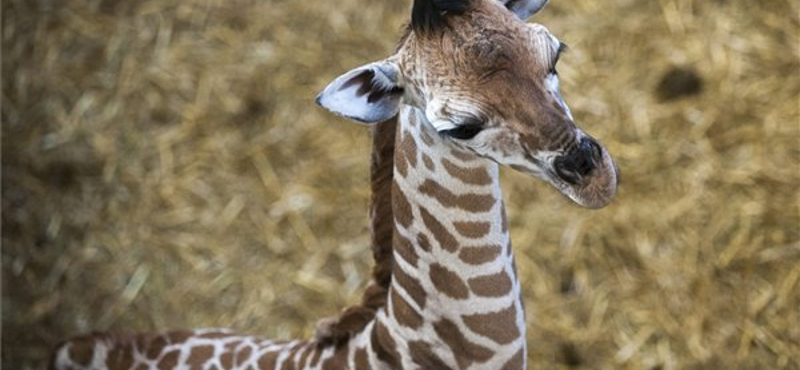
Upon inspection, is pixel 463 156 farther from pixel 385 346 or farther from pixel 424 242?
pixel 385 346

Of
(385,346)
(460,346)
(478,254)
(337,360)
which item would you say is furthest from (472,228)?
(337,360)

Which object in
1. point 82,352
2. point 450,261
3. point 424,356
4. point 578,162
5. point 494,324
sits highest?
point 578,162

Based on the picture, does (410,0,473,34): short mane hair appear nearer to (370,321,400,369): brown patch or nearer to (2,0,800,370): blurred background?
(370,321,400,369): brown patch

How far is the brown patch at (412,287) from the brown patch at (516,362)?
0.21 meters

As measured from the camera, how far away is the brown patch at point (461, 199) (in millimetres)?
2342

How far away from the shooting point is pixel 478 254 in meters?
2.38

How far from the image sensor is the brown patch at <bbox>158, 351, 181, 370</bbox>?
119 inches

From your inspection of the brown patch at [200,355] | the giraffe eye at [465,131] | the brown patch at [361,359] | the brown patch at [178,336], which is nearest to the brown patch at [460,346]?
the brown patch at [361,359]

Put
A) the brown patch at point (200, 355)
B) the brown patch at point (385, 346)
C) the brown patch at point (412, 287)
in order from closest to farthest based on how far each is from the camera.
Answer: the brown patch at point (412, 287) → the brown patch at point (385, 346) → the brown patch at point (200, 355)

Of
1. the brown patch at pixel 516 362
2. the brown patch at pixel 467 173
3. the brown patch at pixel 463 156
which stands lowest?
the brown patch at pixel 516 362

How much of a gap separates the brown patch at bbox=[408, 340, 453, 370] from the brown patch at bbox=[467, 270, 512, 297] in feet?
0.62

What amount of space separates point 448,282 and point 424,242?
0.09m

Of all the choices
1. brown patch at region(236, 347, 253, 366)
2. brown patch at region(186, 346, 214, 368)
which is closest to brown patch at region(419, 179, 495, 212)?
brown patch at region(236, 347, 253, 366)

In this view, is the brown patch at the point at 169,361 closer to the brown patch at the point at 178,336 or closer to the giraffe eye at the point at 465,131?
the brown patch at the point at 178,336
